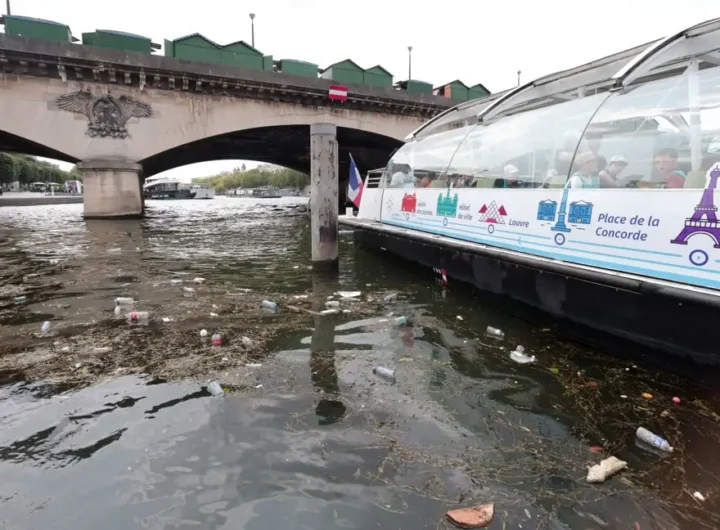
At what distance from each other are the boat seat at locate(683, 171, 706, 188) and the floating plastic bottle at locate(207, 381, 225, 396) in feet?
14.9

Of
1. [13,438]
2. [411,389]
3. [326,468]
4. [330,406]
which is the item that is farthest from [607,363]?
[13,438]

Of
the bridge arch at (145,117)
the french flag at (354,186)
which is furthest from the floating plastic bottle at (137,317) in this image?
the bridge arch at (145,117)

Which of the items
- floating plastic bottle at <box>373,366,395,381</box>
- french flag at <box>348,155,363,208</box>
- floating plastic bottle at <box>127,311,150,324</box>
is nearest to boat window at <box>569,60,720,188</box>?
floating plastic bottle at <box>373,366,395,381</box>

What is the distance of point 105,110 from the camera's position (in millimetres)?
23516

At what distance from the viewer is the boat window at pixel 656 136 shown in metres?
4.27

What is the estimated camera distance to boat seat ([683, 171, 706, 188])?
13.4 feet

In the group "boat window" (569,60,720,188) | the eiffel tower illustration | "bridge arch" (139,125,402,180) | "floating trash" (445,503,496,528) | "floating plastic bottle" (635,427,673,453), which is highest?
"bridge arch" (139,125,402,180)

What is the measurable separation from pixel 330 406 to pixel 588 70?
6.08 metres

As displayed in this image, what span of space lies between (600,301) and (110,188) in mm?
25060

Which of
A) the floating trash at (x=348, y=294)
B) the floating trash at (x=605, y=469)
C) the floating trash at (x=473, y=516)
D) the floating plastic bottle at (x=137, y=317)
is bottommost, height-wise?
the floating trash at (x=473, y=516)

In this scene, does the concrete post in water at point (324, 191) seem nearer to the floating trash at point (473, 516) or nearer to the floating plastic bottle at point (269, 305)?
the floating plastic bottle at point (269, 305)

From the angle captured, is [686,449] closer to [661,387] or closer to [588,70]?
[661,387]

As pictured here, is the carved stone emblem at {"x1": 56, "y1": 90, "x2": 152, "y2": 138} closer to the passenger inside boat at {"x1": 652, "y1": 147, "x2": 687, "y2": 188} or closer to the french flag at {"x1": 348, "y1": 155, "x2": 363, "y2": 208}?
the french flag at {"x1": 348, "y1": 155, "x2": 363, "y2": 208}

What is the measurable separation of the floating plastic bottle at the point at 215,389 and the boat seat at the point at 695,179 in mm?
4544
